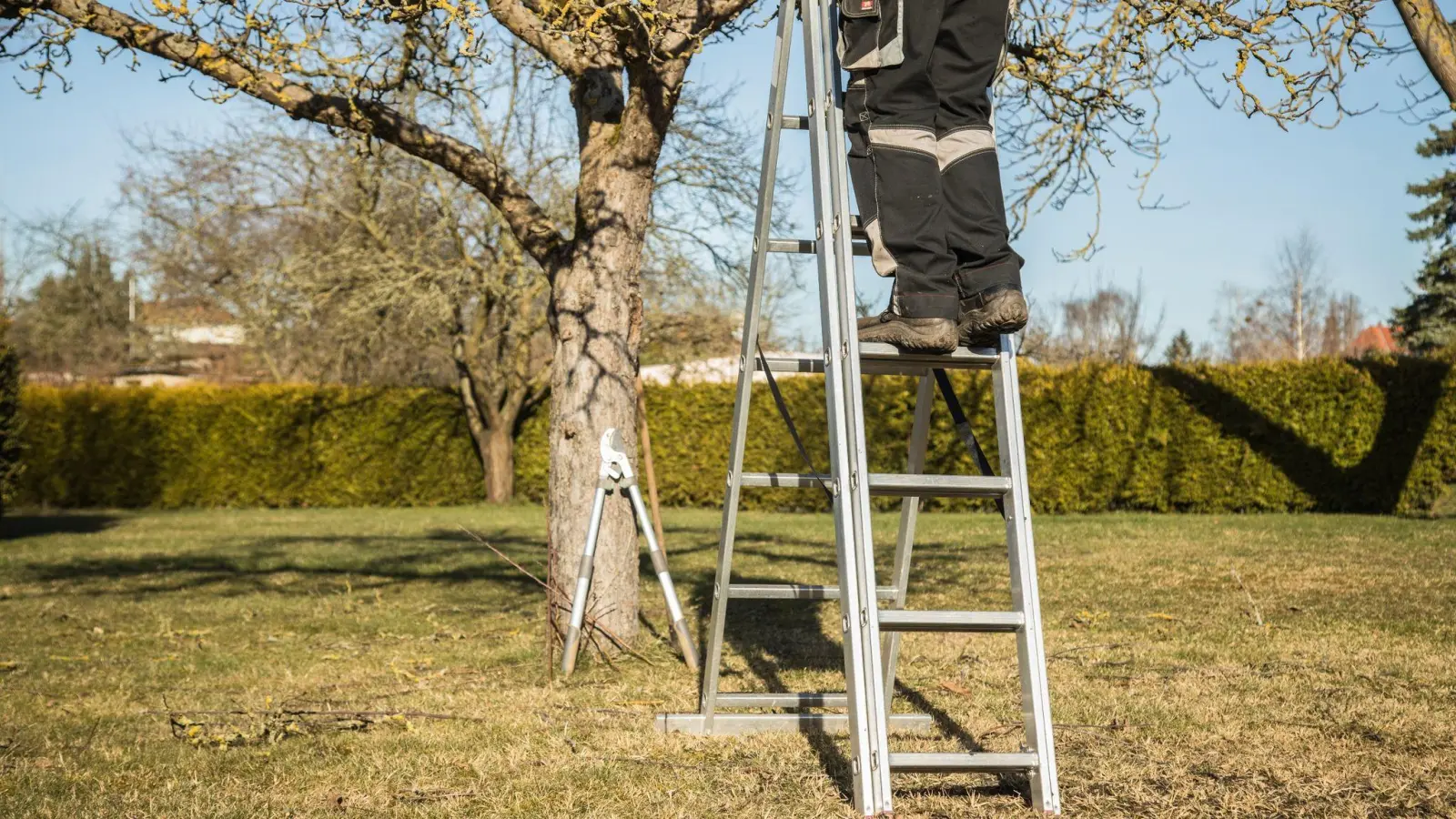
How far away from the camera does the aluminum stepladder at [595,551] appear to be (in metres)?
5.53

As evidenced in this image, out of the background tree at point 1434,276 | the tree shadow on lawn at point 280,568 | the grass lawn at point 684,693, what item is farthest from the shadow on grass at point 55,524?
the background tree at point 1434,276

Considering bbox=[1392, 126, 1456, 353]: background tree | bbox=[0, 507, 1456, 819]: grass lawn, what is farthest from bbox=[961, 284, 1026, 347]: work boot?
bbox=[1392, 126, 1456, 353]: background tree

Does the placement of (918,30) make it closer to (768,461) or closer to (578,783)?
(578,783)

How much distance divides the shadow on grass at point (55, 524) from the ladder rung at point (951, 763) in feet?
50.4

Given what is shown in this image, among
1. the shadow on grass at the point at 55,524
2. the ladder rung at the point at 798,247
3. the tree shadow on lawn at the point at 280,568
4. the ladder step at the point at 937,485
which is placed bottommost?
the tree shadow on lawn at the point at 280,568

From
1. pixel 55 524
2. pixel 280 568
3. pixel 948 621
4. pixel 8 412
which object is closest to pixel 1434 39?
pixel 948 621

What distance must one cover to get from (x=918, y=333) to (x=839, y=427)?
0.34 metres

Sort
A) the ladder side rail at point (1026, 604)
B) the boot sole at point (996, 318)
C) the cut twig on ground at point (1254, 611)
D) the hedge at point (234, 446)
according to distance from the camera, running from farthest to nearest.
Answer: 1. the hedge at point (234, 446)
2. the cut twig on ground at point (1254, 611)
3. the boot sole at point (996, 318)
4. the ladder side rail at point (1026, 604)

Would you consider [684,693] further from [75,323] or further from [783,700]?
[75,323]

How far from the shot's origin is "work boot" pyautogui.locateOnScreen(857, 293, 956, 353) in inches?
123

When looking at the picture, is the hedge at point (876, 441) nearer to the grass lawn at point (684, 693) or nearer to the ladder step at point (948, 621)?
the grass lawn at point (684, 693)

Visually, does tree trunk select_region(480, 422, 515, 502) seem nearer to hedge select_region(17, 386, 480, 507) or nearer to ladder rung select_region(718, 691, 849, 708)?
hedge select_region(17, 386, 480, 507)

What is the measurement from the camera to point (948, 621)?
2.92 m

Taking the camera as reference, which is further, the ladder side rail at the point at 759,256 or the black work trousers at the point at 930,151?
the ladder side rail at the point at 759,256
